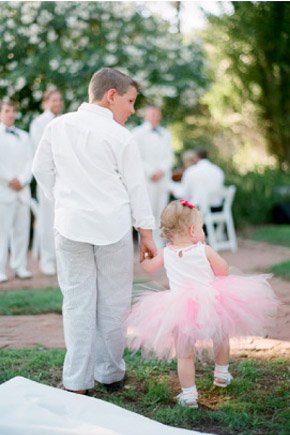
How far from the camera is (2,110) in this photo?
20.4 ft

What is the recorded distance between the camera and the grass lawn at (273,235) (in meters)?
8.69

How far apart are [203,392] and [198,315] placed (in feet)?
1.65

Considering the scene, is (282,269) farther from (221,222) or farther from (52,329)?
(52,329)

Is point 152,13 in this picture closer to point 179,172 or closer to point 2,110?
point 179,172

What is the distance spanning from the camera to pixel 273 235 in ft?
29.7

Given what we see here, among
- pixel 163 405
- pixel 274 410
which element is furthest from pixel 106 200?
pixel 274 410

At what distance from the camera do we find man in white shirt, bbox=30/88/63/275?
653 centimetres

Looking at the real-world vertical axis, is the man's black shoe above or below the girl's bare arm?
below

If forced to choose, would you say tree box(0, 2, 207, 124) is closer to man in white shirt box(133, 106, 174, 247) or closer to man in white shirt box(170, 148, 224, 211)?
man in white shirt box(133, 106, 174, 247)

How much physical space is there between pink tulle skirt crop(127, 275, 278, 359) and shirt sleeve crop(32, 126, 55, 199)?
0.74 meters

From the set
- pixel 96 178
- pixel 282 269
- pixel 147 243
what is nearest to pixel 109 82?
pixel 96 178

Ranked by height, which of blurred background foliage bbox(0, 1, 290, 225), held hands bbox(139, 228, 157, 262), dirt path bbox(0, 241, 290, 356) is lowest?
dirt path bbox(0, 241, 290, 356)

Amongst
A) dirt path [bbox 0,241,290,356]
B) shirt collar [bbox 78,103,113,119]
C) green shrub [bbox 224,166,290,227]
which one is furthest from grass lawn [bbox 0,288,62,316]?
green shrub [bbox 224,166,290,227]

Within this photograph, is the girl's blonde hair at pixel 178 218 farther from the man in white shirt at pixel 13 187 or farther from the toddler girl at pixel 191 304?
the man in white shirt at pixel 13 187
